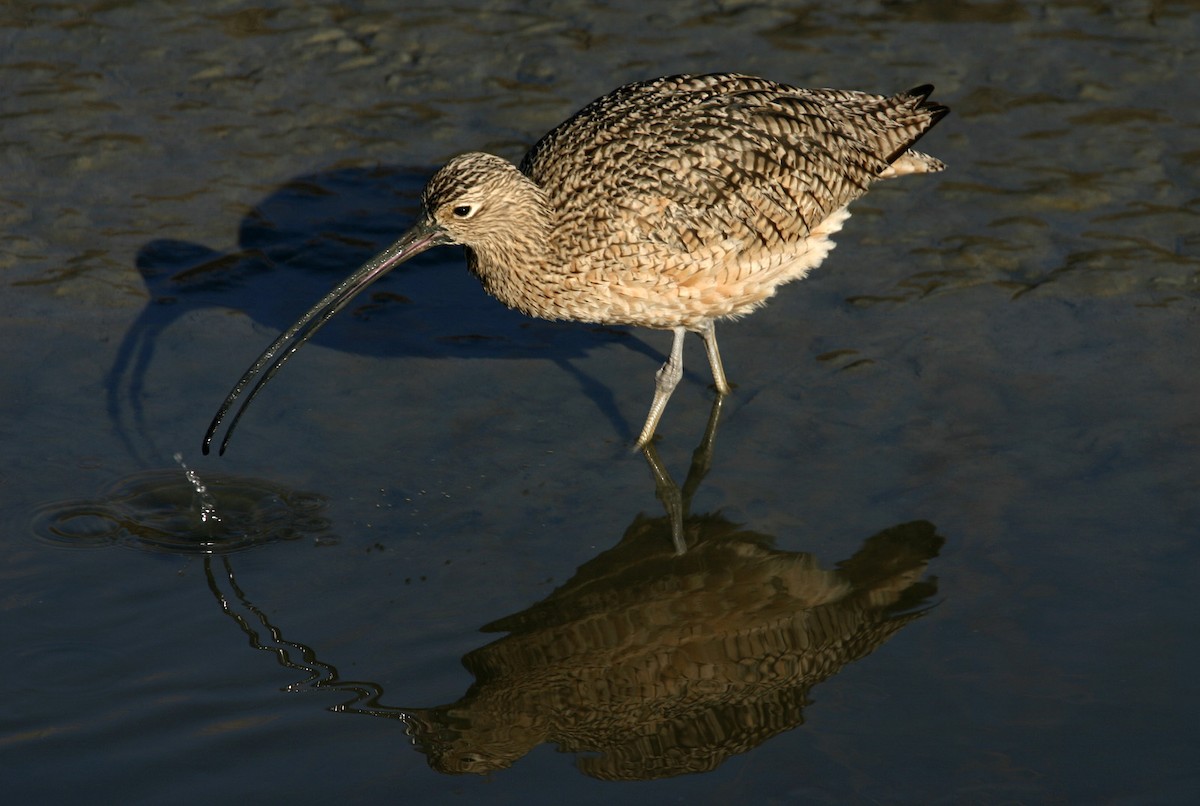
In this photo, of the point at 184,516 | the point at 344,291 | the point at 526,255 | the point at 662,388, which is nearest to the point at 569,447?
the point at 662,388

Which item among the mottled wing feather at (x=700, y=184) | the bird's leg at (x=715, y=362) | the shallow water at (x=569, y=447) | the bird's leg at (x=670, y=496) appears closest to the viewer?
the shallow water at (x=569, y=447)

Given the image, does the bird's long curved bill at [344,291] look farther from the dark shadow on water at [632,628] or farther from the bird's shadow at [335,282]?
the bird's shadow at [335,282]

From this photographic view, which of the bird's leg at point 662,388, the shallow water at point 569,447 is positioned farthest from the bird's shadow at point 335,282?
the bird's leg at point 662,388

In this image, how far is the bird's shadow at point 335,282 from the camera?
275 inches

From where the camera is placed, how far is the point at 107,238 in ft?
25.2

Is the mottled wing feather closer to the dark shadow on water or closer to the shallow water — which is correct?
the shallow water

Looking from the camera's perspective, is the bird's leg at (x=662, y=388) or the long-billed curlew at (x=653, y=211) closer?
the long-billed curlew at (x=653, y=211)

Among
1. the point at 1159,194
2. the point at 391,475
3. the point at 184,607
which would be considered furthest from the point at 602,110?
the point at 1159,194

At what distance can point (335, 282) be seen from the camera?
7488 mm

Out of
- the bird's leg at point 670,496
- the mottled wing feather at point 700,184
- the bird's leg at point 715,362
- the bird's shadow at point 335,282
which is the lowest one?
the bird's leg at point 670,496

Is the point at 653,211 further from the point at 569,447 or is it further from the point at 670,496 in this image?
the point at 670,496

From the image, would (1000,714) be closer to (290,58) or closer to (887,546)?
(887,546)

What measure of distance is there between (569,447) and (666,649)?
1.39 m

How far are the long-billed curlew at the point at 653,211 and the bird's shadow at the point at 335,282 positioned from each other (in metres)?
0.64
